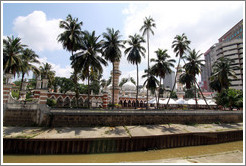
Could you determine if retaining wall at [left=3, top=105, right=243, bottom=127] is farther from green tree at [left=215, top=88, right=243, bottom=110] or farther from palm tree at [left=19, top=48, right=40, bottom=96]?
green tree at [left=215, top=88, right=243, bottom=110]

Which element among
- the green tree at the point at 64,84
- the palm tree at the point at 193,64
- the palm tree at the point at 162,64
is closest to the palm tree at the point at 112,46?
the palm tree at the point at 162,64

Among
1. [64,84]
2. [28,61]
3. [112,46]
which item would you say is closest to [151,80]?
[112,46]

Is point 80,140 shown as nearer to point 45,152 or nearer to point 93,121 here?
point 45,152

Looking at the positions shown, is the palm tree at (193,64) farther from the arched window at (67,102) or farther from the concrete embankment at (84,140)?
the arched window at (67,102)

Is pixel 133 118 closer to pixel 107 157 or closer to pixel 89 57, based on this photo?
pixel 107 157

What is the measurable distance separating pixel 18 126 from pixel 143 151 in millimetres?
14710

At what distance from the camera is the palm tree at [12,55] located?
2223 centimetres

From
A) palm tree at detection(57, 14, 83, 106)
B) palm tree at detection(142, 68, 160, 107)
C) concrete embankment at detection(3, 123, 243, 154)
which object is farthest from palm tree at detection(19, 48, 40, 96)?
palm tree at detection(142, 68, 160, 107)

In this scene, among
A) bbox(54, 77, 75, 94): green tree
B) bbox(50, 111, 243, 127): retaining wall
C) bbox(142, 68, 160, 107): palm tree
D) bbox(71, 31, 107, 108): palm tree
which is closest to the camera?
bbox(50, 111, 243, 127): retaining wall

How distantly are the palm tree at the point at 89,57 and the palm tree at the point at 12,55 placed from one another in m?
9.92

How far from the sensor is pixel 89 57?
70.4 feet

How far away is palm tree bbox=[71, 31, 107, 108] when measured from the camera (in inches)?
852

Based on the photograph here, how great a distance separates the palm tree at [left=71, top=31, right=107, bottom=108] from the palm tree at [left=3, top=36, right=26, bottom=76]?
32.5 ft

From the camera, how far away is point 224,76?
31781mm
